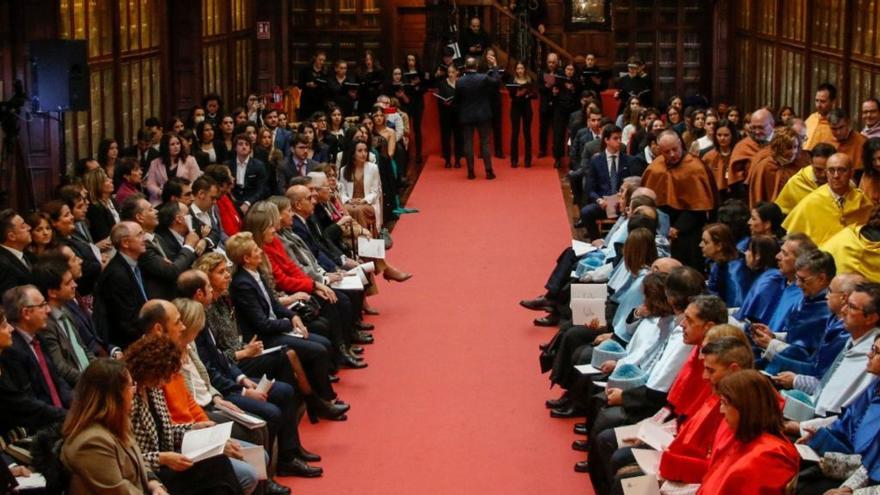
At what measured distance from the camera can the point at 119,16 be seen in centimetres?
1614

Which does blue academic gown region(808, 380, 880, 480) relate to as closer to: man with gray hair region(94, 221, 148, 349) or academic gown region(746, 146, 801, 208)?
man with gray hair region(94, 221, 148, 349)

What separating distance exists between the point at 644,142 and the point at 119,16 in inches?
221

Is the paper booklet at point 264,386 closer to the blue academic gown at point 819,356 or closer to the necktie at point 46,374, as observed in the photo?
the necktie at point 46,374

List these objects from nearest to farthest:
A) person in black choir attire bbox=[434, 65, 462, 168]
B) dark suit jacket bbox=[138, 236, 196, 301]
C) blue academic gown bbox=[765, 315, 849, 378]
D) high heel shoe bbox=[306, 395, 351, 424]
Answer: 1. blue academic gown bbox=[765, 315, 849, 378]
2. dark suit jacket bbox=[138, 236, 196, 301]
3. high heel shoe bbox=[306, 395, 351, 424]
4. person in black choir attire bbox=[434, 65, 462, 168]

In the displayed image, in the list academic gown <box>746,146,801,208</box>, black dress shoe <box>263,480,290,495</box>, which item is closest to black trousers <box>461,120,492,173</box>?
academic gown <box>746,146,801,208</box>

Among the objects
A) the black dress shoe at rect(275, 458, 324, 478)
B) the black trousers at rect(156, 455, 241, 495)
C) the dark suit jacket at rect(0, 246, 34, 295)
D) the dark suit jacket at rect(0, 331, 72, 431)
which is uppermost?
the dark suit jacket at rect(0, 246, 34, 295)

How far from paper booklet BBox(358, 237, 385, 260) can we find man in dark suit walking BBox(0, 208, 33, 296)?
3919mm

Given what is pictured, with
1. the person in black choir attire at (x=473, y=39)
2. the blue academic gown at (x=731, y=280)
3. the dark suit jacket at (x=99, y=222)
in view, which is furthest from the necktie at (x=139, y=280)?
the person in black choir attire at (x=473, y=39)

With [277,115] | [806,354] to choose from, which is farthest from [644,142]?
[806,354]

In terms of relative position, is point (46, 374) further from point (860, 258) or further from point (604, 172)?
point (604, 172)

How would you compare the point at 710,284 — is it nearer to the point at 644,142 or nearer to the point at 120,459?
the point at 120,459

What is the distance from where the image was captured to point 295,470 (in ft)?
30.0

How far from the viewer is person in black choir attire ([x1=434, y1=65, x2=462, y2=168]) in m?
21.4

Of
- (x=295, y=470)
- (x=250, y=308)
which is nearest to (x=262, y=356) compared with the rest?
(x=250, y=308)
